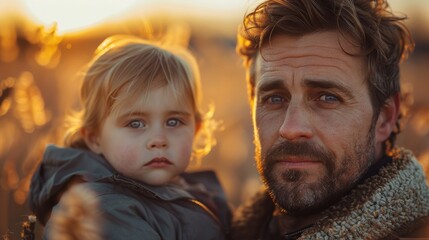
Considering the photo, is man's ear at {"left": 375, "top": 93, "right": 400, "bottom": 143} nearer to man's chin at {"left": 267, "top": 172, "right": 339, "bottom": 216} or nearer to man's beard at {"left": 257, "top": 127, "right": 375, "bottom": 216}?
man's beard at {"left": 257, "top": 127, "right": 375, "bottom": 216}

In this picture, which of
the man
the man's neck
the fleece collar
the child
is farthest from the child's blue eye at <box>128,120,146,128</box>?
the fleece collar

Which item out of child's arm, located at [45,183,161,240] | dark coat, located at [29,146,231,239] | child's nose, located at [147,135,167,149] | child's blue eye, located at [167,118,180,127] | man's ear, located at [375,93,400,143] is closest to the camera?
child's arm, located at [45,183,161,240]

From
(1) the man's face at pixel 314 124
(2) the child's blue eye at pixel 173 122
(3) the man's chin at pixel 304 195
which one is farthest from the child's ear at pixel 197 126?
(3) the man's chin at pixel 304 195

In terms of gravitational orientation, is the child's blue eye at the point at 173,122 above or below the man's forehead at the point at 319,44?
below

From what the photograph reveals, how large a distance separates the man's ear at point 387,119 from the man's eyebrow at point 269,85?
579 mm

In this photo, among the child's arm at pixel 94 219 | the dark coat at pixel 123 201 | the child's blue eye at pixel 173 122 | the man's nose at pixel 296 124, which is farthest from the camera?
the child's blue eye at pixel 173 122

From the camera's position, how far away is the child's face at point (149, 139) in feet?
10.9

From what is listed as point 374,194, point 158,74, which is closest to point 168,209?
point 158,74

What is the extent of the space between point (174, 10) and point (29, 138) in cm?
348

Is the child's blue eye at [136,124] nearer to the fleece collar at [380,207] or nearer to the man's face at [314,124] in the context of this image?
the man's face at [314,124]

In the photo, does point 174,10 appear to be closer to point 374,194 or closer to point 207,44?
point 207,44

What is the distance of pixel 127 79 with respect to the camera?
341cm

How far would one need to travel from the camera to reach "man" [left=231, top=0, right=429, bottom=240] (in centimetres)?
308

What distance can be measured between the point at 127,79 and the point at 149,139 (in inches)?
13.3
